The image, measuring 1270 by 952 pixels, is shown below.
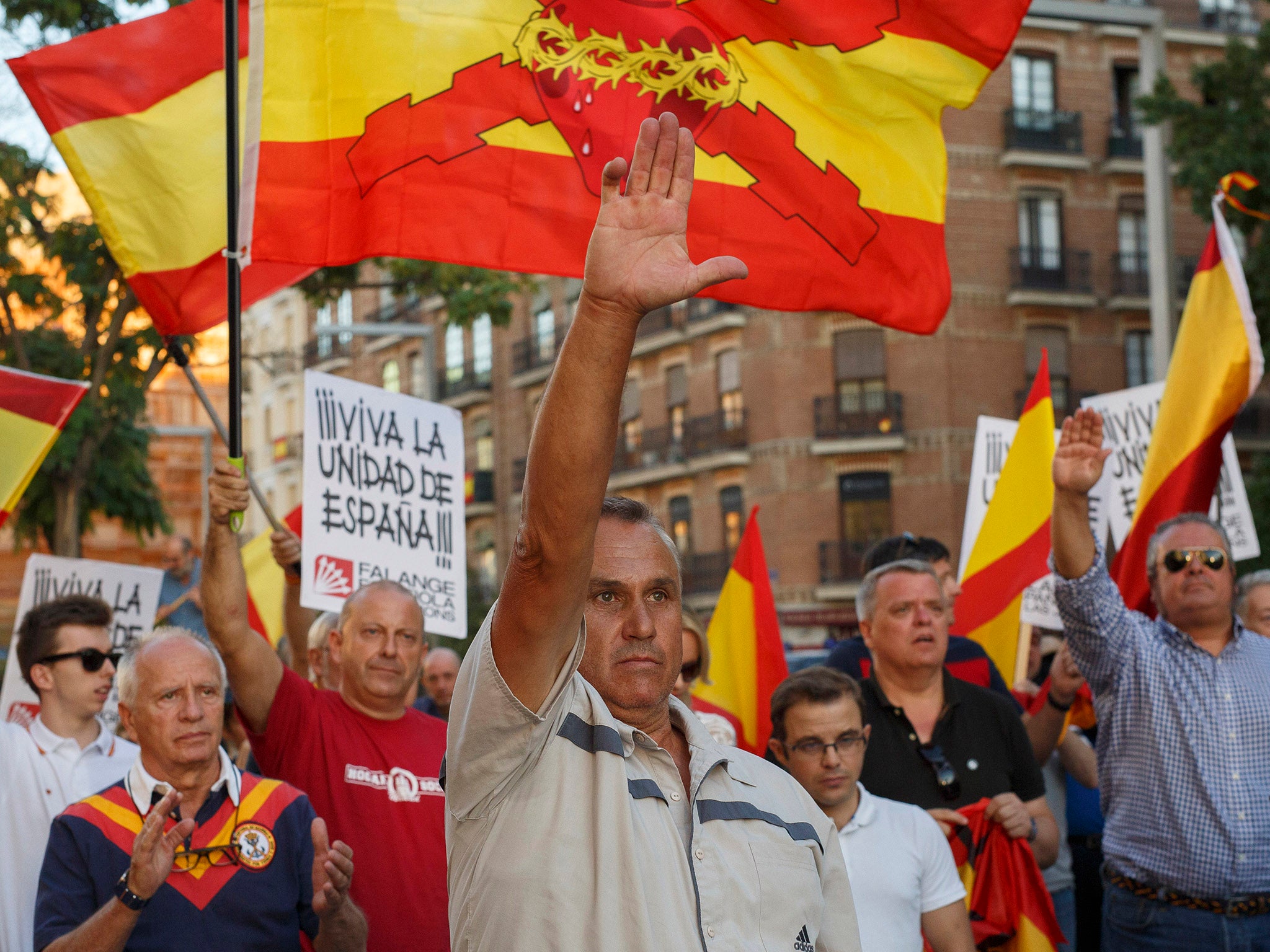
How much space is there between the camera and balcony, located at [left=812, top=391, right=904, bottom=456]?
32.9 metres

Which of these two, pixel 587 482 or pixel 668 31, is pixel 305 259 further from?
pixel 587 482

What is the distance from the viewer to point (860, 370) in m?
33.7

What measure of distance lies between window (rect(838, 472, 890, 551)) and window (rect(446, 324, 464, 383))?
46.1 feet

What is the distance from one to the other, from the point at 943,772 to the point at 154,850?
244 centimetres

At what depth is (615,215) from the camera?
2.24m

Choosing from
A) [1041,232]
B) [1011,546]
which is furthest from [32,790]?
[1041,232]

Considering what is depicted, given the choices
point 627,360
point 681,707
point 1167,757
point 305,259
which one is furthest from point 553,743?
point 1167,757

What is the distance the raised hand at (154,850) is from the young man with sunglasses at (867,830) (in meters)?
1.72

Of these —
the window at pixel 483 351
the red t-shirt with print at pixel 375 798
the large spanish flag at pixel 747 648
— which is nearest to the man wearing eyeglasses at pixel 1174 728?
the large spanish flag at pixel 747 648

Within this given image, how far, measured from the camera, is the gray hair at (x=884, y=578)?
5043 millimetres

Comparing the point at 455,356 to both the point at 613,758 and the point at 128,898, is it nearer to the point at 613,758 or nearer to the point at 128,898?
the point at 128,898

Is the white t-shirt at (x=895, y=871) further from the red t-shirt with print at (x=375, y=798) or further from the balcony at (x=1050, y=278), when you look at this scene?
the balcony at (x=1050, y=278)

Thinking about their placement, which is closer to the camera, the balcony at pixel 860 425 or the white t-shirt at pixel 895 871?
the white t-shirt at pixel 895 871

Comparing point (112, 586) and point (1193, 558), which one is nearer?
point (1193, 558)
